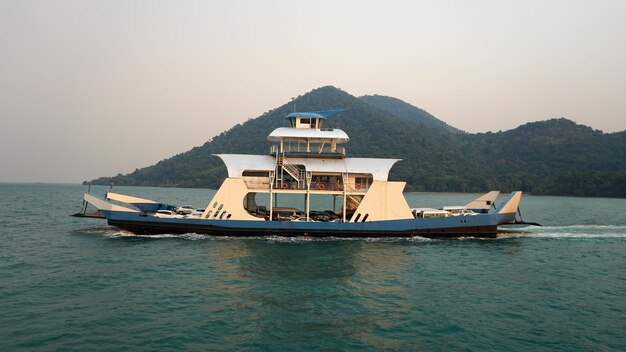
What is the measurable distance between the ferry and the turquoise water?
0.90m

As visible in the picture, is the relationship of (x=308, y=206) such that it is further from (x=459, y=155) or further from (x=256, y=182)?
(x=459, y=155)

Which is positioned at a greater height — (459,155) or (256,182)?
(459,155)

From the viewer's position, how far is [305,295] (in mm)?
13422

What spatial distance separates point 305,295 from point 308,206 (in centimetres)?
909

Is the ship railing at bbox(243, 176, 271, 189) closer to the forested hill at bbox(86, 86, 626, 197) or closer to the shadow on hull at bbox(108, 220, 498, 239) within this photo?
the shadow on hull at bbox(108, 220, 498, 239)

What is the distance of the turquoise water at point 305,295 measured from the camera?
1024cm

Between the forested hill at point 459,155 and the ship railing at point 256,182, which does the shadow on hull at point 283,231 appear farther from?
the forested hill at point 459,155

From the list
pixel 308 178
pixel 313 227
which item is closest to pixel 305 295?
pixel 313 227

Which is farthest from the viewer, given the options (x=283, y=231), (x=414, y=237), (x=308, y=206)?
(x=414, y=237)

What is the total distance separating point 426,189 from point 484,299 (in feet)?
367

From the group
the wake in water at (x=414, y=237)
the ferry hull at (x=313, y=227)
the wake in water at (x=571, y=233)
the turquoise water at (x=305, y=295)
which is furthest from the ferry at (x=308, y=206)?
the wake in water at (x=571, y=233)

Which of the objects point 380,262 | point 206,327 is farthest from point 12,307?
point 380,262

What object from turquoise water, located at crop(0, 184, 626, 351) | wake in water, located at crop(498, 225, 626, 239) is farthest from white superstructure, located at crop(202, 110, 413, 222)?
wake in water, located at crop(498, 225, 626, 239)

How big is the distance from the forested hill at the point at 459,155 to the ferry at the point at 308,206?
8684cm
